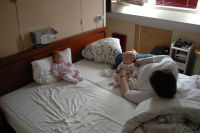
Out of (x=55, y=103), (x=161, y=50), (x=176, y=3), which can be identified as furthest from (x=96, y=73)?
Answer: (x=176, y=3)

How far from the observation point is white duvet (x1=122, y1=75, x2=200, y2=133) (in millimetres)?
1141

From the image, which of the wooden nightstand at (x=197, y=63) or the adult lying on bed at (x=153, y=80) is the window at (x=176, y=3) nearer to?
the wooden nightstand at (x=197, y=63)

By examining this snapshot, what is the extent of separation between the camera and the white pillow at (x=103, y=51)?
2.33m

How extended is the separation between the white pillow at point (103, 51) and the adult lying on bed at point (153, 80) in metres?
0.39

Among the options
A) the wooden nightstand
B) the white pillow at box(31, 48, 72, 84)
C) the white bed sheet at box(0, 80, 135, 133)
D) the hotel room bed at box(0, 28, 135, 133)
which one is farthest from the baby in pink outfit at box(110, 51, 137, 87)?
the wooden nightstand

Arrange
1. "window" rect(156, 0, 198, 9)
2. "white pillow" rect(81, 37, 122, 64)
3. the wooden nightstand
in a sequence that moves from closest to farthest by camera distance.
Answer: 1. "white pillow" rect(81, 37, 122, 64)
2. the wooden nightstand
3. "window" rect(156, 0, 198, 9)

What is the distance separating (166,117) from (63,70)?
1.21 metres

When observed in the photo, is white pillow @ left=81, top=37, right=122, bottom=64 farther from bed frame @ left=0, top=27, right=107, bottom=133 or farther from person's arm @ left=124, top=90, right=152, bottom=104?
person's arm @ left=124, top=90, right=152, bottom=104

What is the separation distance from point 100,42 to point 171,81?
4.72 ft

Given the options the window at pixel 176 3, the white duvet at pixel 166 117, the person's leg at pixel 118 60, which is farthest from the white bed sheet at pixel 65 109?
the window at pixel 176 3

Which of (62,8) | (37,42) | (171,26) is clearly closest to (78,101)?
(37,42)

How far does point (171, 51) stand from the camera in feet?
9.10

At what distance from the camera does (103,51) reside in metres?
2.37

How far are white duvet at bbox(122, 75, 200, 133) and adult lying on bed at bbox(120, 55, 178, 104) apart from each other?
8 centimetres
